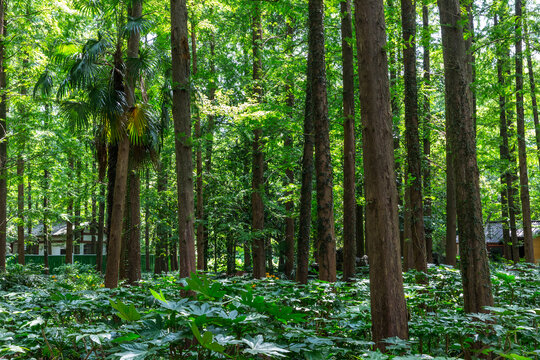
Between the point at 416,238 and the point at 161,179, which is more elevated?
the point at 161,179

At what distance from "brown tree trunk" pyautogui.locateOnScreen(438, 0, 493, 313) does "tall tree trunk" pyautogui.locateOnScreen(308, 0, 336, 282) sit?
3.05 m

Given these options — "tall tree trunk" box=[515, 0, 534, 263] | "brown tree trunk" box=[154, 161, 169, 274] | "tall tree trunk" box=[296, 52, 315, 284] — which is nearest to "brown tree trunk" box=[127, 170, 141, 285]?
"tall tree trunk" box=[296, 52, 315, 284]

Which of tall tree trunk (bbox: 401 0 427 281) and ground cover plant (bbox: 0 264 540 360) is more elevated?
tall tree trunk (bbox: 401 0 427 281)

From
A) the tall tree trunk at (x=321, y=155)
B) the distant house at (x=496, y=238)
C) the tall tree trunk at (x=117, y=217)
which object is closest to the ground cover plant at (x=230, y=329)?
the tall tree trunk at (x=321, y=155)

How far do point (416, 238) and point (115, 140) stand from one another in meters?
8.08

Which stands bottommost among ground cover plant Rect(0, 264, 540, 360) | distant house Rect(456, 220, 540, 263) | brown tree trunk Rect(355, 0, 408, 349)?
distant house Rect(456, 220, 540, 263)

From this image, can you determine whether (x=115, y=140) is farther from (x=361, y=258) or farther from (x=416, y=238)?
(x=361, y=258)

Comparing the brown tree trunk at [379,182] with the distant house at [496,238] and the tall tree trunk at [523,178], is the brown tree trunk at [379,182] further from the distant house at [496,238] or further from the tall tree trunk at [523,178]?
the distant house at [496,238]

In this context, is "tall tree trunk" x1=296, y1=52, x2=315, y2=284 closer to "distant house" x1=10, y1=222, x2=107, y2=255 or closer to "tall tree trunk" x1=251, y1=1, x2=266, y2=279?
"tall tree trunk" x1=251, y1=1, x2=266, y2=279

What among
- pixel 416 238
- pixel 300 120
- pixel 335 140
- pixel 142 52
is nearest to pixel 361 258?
pixel 335 140

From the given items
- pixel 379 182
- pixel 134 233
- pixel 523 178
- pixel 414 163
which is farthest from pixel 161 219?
pixel 379 182

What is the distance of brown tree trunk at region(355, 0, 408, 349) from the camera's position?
14.0 ft

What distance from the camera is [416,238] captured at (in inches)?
382

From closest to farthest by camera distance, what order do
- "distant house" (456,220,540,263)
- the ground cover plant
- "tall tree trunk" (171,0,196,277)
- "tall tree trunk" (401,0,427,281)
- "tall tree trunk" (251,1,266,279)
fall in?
the ground cover plant < "tall tree trunk" (171,0,196,277) < "tall tree trunk" (401,0,427,281) < "tall tree trunk" (251,1,266,279) < "distant house" (456,220,540,263)
